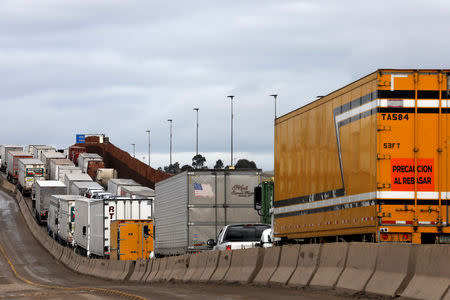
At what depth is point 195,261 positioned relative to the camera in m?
27.9

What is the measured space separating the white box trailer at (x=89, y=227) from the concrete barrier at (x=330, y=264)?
29.1 metres

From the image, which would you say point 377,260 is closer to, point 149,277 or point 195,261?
point 195,261

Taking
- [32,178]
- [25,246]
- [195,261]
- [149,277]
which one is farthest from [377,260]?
[32,178]

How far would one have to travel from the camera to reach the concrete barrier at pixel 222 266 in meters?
24.7

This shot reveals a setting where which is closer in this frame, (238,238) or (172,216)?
(238,238)

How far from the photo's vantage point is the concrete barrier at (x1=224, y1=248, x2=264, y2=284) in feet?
74.2

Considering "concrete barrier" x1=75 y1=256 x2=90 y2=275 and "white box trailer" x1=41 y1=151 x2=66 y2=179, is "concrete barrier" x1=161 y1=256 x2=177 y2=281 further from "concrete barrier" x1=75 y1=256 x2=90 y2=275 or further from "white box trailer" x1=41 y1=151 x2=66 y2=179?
"white box trailer" x1=41 y1=151 x2=66 y2=179

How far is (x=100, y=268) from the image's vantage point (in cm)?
4422

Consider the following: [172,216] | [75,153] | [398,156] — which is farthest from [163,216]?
[75,153]

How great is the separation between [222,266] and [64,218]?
39954 millimetres

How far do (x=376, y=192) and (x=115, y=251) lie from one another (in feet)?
90.3

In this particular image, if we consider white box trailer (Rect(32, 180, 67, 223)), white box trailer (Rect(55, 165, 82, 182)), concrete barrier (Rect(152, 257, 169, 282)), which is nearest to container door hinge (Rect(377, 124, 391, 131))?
concrete barrier (Rect(152, 257, 169, 282))

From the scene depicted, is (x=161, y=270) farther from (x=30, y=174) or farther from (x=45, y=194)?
(x=30, y=174)

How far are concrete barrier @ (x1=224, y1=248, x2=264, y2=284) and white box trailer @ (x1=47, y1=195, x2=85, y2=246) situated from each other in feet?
120
